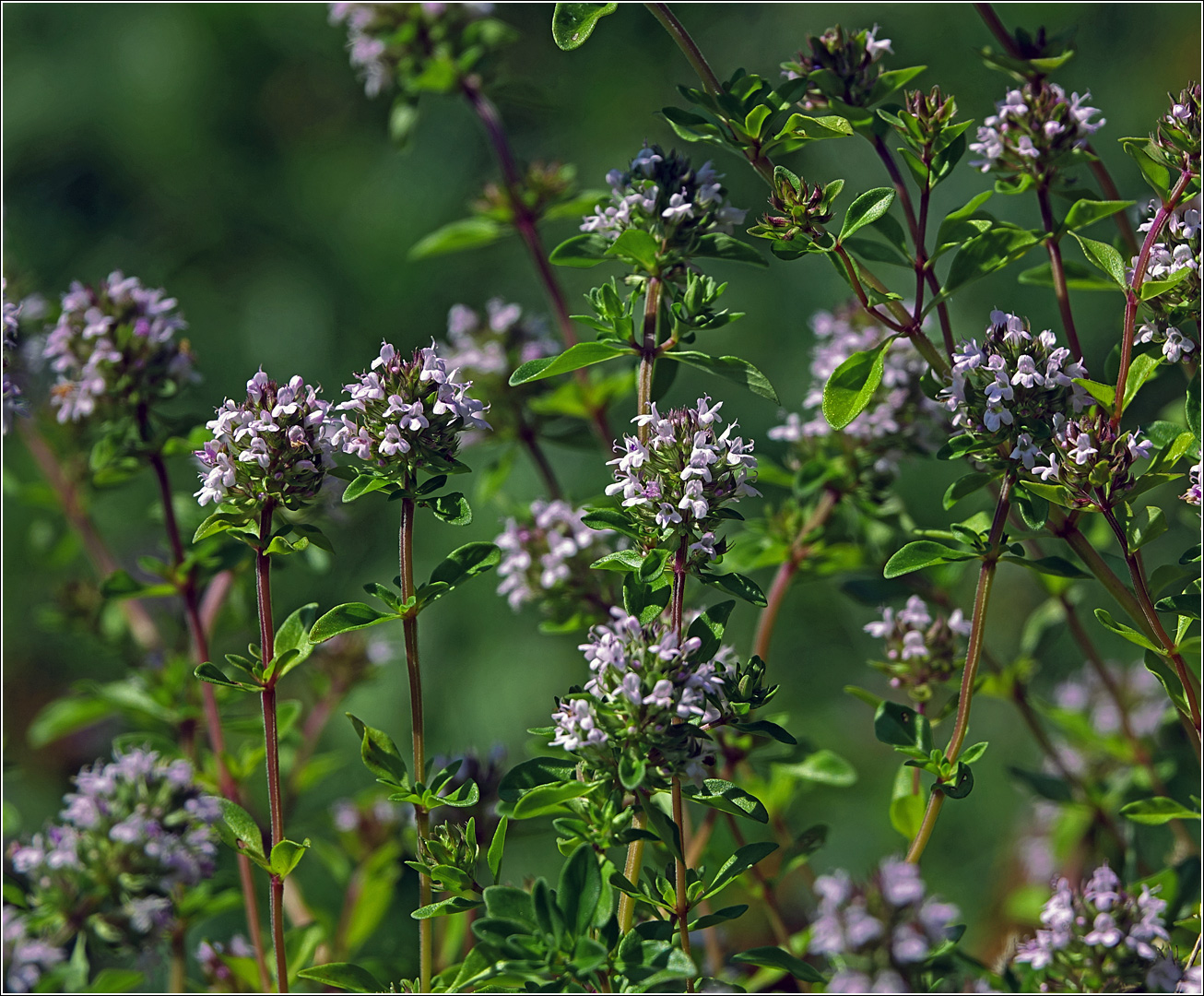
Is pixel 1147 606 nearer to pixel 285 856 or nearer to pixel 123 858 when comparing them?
pixel 285 856

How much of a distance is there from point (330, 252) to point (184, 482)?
1.96 feet

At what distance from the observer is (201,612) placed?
40.5 inches

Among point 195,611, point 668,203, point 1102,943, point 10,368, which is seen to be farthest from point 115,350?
point 1102,943

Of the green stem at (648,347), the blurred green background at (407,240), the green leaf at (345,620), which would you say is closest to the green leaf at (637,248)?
the green stem at (648,347)

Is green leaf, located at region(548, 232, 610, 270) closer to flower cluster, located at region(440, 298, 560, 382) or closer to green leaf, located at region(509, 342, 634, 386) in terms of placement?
green leaf, located at region(509, 342, 634, 386)

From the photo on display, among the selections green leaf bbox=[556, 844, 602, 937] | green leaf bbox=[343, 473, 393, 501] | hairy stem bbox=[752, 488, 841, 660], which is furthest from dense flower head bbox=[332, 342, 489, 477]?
hairy stem bbox=[752, 488, 841, 660]

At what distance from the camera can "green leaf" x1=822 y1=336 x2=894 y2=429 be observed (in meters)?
0.67

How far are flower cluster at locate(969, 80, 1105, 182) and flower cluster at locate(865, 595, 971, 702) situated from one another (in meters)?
0.30

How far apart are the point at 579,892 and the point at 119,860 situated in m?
0.42

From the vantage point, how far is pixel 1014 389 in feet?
2.20

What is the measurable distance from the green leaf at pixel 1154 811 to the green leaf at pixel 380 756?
1.54 feet

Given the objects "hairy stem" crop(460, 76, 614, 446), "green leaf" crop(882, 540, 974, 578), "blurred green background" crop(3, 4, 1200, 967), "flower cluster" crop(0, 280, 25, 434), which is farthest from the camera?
"blurred green background" crop(3, 4, 1200, 967)

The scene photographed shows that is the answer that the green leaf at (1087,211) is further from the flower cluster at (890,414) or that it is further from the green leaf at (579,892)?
the green leaf at (579,892)

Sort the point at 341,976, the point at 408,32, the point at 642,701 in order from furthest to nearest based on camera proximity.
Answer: the point at 408,32
the point at 341,976
the point at 642,701
